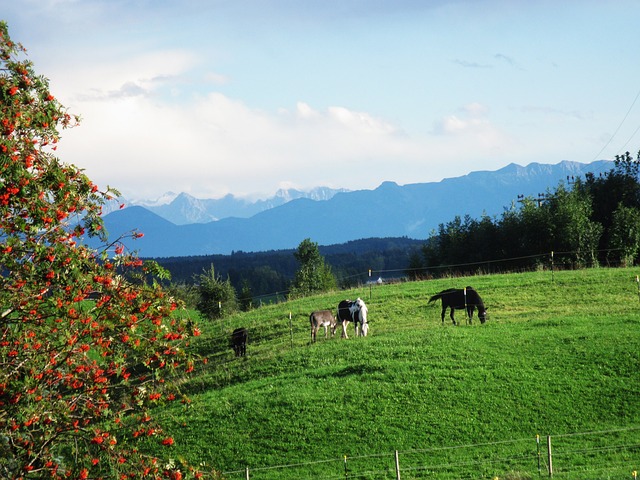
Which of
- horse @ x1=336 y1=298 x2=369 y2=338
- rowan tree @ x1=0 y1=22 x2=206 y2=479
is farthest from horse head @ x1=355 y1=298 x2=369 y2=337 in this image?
rowan tree @ x1=0 y1=22 x2=206 y2=479

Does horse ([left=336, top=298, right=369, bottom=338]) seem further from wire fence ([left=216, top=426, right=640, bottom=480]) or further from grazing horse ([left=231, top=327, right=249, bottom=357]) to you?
wire fence ([left=216, top=426, right=640, bottom=480])

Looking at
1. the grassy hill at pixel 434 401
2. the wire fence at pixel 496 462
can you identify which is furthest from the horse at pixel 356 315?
the wire fence at pixel 496 462

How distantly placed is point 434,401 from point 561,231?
5382 centimetres

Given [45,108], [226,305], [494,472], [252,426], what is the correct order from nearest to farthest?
[45,108], [494,472], [252,426], [226,305]

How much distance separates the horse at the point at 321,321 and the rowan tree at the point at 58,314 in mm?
26451

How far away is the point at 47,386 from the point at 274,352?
87.7ft

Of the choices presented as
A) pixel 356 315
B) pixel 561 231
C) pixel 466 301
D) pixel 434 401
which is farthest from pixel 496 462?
pixel 561 231

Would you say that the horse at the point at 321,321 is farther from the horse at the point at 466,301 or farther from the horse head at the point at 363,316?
the horse at the point at 466,301

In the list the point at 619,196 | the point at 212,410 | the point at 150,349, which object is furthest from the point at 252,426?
the point at 619,196

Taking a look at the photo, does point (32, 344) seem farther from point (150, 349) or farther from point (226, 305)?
point (226, 305)

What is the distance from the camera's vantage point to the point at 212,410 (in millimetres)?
31281

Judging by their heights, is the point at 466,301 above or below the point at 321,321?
above

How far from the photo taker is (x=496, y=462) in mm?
23312

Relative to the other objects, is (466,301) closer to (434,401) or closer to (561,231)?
(434,401)
